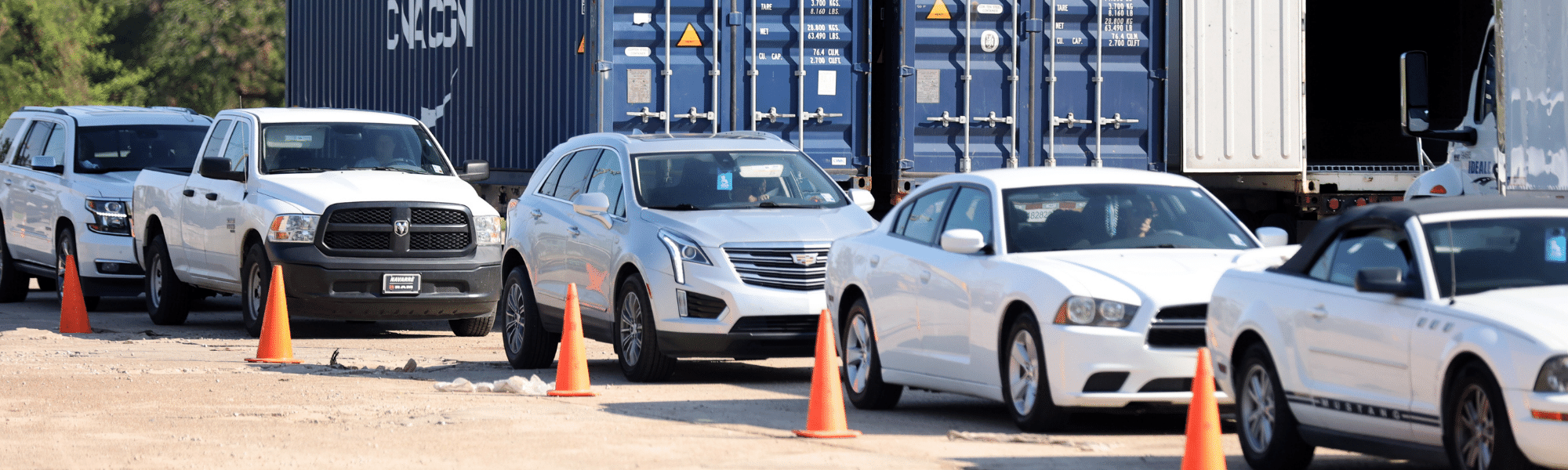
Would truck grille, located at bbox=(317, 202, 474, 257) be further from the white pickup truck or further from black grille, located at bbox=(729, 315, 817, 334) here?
black grille, located at bbox=(729, 315, 817, 334)

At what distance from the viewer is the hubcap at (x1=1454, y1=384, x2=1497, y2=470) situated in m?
6.78

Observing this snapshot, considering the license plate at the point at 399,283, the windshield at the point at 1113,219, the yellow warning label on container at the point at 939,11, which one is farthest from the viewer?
the yellow warning label on container at the point at 939,11

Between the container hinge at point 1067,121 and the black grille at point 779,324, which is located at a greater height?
the container hinge at point 1067,121

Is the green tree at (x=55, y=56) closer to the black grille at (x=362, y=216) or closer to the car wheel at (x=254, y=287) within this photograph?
the car wheel at (x=254, y=287)

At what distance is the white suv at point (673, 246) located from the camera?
39.4ft

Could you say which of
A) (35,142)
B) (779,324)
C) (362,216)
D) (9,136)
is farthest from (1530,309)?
(9,136)

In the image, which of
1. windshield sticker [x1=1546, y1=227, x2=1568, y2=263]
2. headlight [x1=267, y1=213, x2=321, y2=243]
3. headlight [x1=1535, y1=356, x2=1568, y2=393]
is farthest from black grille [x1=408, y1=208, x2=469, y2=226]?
headlight [x1=1535, y1=356, x2=1568, y2=393]

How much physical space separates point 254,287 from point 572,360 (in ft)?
18.0

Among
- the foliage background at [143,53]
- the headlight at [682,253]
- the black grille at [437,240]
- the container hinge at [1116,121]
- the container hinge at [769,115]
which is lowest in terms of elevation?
the black grille at [437,240]

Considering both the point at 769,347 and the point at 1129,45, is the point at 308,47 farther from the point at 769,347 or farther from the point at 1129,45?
the point at 769,347

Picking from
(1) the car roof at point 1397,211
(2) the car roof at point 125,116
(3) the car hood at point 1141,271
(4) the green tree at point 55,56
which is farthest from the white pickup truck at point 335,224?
(4) the green tree at point 55,56

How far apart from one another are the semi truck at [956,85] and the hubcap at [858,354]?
20.9 ft

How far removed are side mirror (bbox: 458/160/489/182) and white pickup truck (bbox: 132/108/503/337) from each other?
0.6 inches

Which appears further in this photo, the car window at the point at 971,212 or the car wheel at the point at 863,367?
the car wheel at the point at 863,367
